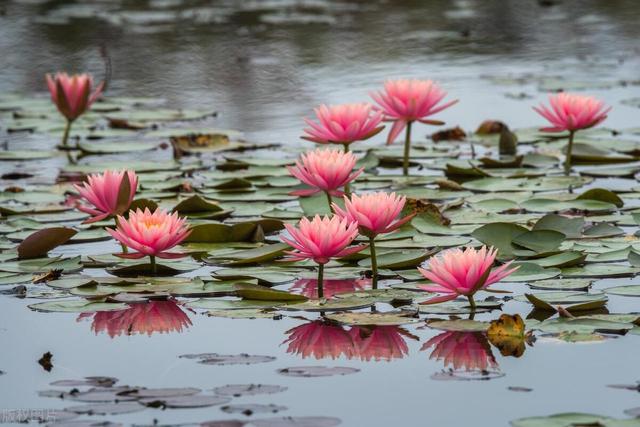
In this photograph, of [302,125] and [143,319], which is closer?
[143,319]

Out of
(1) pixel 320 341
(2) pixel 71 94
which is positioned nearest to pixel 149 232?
(1) pixel 320 341

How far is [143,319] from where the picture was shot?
2.92 meters

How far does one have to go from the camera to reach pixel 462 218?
3.83 metres

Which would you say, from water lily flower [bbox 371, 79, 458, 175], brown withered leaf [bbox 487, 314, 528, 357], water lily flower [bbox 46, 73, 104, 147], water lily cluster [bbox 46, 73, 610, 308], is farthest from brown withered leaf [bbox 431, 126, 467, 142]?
brown withered leaf [bbox 487, 314, 528, 357]

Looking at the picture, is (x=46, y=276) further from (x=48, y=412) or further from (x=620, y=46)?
(x=620, y=46)

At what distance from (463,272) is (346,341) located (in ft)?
0.99

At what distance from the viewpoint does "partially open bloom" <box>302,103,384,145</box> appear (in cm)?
386

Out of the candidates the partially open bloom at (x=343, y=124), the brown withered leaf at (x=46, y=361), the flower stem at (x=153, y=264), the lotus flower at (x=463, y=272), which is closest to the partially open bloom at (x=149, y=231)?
the flower stem at (x=153, y=264)

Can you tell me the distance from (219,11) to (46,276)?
28.8 ft

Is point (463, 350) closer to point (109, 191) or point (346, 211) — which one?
point (346, 211)

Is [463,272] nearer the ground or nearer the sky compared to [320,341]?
nearer the sky

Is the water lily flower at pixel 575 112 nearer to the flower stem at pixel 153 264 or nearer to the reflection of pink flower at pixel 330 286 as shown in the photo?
the reflection of pink flower at pixel 330 286

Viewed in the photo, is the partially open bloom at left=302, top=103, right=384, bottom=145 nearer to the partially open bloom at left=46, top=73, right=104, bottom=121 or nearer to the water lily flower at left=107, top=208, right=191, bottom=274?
the water lily flower at left=107, top=208, right=191, bottom=274

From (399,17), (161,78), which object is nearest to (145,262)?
(161,78)
